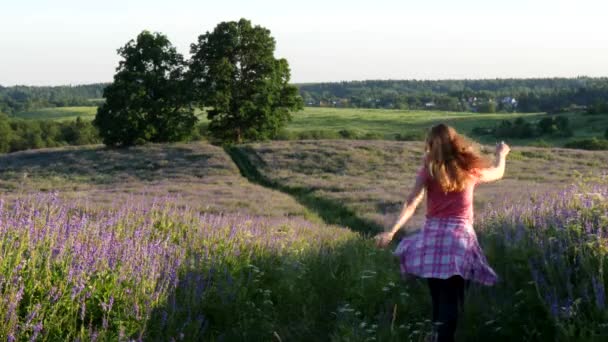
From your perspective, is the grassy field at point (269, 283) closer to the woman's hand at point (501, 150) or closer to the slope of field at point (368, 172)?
the woman's hand at point (501, 150)

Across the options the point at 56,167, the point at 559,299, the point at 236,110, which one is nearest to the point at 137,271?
the point at 559,299

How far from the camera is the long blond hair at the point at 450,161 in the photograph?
18.7 feet

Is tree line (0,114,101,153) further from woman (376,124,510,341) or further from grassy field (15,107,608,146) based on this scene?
woman (376,124,510,341)

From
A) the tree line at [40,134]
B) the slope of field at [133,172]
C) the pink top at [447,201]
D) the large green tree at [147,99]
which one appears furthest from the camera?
the tree line at [40,134]

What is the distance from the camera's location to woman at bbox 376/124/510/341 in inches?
221

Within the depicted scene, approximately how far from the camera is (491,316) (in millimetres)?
6121

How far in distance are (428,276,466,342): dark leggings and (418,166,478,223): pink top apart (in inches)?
23.9

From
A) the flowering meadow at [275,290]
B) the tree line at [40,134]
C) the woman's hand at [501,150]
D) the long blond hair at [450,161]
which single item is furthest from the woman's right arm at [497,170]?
the tree line at [40,134]

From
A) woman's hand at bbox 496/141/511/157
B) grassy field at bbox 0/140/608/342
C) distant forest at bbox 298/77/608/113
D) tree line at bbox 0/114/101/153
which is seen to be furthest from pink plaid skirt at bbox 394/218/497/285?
distant forest at bbox 298/77/608/113

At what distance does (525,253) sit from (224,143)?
44446 mm

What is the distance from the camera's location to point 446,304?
5594mm

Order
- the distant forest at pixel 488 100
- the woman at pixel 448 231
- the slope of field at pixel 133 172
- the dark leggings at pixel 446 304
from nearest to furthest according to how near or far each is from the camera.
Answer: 1. the dark leggings at pixel 446 304
2. the woman at pixel 448 231
3. the slope of field at pixel 133 172
4. the distant forest at pixel 488 100

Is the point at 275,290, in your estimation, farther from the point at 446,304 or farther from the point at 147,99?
the point at 147,99

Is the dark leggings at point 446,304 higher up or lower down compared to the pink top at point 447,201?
lower down
